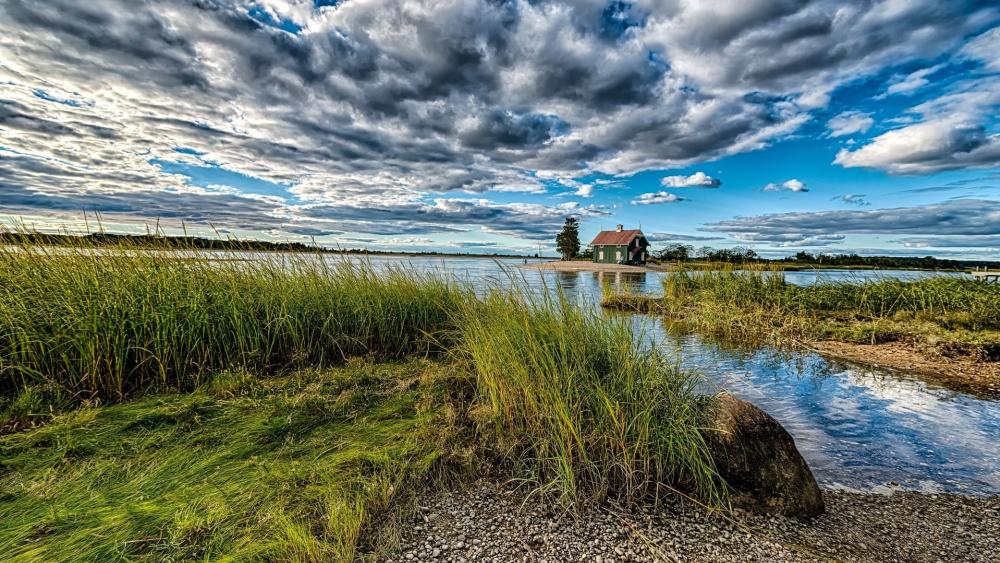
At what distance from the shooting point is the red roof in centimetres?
4881

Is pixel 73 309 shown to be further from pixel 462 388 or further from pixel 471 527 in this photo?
pixel 471 527

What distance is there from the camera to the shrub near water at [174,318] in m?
4.42

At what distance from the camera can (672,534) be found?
2.62m

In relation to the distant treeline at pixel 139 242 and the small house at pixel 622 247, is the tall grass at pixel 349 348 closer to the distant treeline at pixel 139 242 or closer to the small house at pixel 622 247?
the distant treeline at pixel 139 242

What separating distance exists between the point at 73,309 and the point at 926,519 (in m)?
8.25

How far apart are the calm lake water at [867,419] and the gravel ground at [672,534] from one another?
2.30 feet

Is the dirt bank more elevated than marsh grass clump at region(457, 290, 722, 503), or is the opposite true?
marsh grass clump at region(457, 290, 722, 503)

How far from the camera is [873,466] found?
3.97m

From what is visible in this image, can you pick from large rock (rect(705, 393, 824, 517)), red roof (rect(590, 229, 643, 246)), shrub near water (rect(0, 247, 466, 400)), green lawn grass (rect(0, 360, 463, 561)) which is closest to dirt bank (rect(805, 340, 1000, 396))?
large rock (rect(705, 393, 824, 517))

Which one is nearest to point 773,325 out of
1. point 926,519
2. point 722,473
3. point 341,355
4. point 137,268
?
point 926,519

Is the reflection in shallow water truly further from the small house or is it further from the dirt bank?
the small house

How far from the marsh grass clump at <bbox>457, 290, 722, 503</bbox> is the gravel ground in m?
0.22

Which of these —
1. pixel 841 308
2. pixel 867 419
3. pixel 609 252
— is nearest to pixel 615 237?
pixel 609 252

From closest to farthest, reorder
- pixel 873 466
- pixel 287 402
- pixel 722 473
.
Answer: pixel 722 473
pixel 873 466
pixel 287 402
